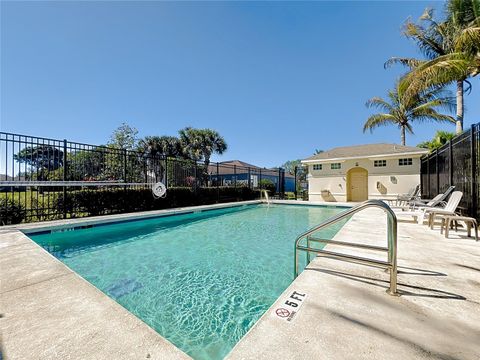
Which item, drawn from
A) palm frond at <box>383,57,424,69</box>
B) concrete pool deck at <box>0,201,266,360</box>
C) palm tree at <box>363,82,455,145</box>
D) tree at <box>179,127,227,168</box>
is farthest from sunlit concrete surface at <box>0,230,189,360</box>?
tree at <box>179,127,227,168</box>

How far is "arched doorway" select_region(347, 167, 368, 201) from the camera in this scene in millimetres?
15916

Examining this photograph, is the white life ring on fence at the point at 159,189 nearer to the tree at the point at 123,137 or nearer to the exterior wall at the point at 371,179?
the exterior wall at the point at 371,179

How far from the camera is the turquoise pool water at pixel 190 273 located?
2.45m

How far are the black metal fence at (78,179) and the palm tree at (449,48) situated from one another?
11939 millimetres

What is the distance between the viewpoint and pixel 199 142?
2455cm

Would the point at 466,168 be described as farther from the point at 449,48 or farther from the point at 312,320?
the point at 449,48

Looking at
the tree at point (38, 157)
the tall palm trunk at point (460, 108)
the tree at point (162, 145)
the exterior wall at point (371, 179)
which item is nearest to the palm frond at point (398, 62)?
the tall palm trunk at point (460, 108)

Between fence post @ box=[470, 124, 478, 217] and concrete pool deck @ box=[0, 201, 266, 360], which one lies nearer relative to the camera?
concrete pool deck @ box=[0, 201, 266, 360]

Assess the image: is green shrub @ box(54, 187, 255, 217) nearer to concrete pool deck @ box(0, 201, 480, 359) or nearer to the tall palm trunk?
concrete pool deck @ box(0, 201, 480, 359)

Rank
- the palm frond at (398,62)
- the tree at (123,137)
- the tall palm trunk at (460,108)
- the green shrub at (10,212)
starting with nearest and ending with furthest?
1. the green shrub at (10,212)
2. the tall palm trunk at (460,108)
3. the palm frond at (398,62)
4. the tree at (123,137)

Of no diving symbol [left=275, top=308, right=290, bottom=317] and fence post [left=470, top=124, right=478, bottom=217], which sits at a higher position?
fence post [left=470, top=124, right=478, bottom=217]

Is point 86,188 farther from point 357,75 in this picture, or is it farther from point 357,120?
point 357,120

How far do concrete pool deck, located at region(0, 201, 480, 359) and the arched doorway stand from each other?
1425cm

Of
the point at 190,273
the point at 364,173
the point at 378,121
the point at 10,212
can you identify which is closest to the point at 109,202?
the point at 10,212
